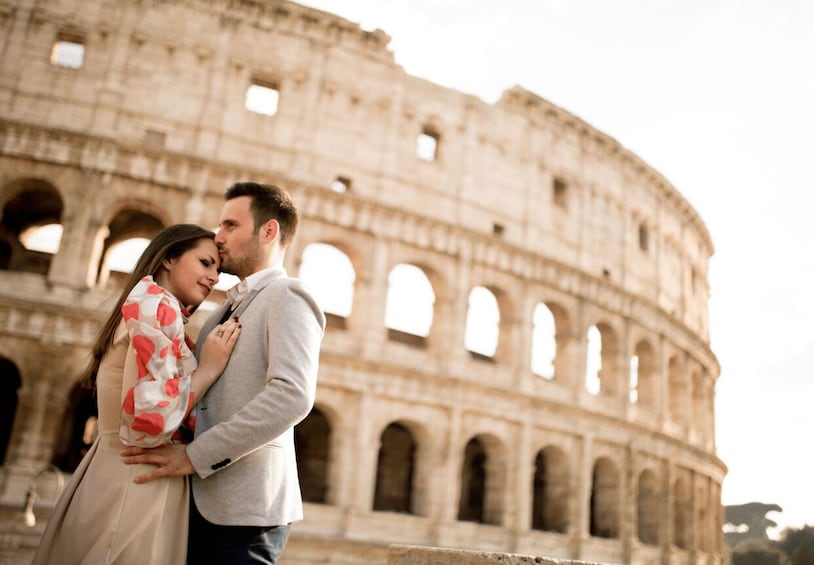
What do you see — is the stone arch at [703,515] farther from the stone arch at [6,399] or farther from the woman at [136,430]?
the woman at [136,430]

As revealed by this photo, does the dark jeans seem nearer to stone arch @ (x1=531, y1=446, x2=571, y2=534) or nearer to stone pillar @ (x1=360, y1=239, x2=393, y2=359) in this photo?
stone pillar @ (x1=360, y1=239, x2=393, y2=359)

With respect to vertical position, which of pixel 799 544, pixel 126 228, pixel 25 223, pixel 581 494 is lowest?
pixel 799 544

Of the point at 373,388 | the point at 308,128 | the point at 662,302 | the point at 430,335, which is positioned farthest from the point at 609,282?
the point at 308,128

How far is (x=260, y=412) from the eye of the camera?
7.72 ft

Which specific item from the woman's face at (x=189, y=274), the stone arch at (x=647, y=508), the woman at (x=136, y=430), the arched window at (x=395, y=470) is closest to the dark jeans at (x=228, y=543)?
the woman at (x=136, y=430)

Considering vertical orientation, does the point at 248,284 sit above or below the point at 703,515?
above

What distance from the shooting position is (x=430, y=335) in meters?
17.0

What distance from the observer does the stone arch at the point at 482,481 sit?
660 inches

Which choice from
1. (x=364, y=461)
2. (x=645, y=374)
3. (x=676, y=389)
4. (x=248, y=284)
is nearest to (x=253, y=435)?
(x=248, y=284)

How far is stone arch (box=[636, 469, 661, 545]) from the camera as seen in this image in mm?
20391

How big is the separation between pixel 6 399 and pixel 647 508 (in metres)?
17.7

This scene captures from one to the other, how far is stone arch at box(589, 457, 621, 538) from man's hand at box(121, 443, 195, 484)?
60.2 feet

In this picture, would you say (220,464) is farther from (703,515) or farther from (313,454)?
(703,515)

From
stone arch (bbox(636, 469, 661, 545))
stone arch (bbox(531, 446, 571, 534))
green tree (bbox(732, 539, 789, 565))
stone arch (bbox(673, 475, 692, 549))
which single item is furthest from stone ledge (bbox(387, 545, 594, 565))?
green tree (bbox(732, 539, 789, 565))
